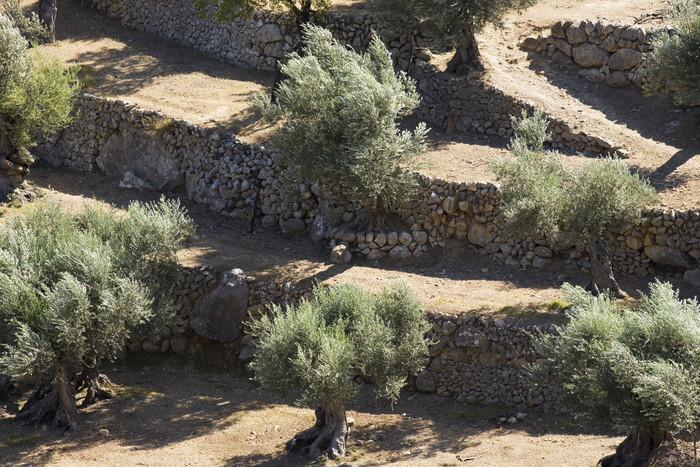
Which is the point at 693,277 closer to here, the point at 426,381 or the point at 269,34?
the point at 426,381

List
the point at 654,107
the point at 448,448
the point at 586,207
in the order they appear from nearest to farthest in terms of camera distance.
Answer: the point at 448,448 → the point at 586,207 → the point at 654,107

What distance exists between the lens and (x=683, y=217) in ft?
74.4

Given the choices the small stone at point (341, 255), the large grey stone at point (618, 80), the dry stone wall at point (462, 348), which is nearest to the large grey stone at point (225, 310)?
the dry stone wall at point (462, 348)

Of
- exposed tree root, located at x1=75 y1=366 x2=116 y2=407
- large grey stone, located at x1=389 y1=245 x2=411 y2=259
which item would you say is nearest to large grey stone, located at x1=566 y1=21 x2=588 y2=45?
large grey stone, located at x1=389 y1=245 x2=411 y2=259

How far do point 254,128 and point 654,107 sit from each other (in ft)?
45.7

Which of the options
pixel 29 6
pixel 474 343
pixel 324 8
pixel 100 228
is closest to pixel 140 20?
pixel 29 6

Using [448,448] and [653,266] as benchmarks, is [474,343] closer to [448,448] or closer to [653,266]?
[448,448]

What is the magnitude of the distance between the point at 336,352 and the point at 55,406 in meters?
8.39

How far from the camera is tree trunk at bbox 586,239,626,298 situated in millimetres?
21984

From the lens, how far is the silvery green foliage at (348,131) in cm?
2359

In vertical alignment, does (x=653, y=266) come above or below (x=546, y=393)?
above

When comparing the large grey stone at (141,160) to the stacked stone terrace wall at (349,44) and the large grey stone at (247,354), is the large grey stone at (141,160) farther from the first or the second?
the large grey stone at (247,354)

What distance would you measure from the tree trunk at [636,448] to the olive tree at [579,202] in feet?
16.5

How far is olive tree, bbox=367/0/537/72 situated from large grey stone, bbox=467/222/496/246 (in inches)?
273
